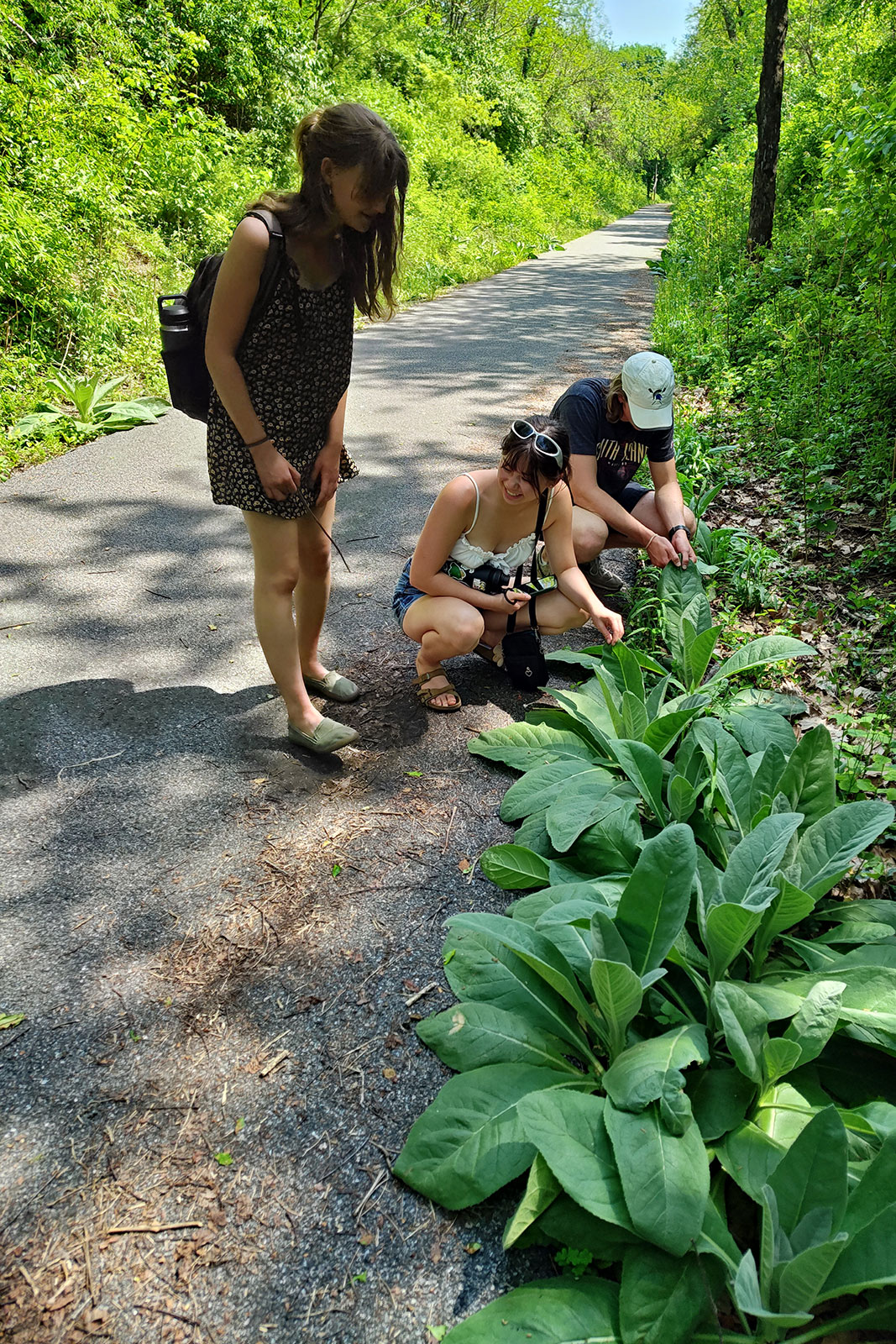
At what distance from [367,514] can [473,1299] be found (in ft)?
13.6

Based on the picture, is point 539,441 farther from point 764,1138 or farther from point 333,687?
point 764,1138

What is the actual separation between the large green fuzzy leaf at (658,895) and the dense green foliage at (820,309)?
2953 mm

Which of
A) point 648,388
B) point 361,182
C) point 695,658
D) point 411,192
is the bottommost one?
point 695,658

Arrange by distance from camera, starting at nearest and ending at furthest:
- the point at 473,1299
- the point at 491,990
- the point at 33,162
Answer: the point at 473,1299, the point at 491,990, the point at 33,162

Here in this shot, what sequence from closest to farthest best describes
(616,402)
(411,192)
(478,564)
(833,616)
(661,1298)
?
(661,1298), (478,564), (616,402), (833,616), (411,192)

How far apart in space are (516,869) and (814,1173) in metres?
1.04

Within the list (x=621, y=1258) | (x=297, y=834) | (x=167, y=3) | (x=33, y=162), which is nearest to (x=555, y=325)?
(x=33, y=162)

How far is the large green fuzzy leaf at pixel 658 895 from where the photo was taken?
1.88 m

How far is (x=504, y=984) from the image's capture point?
204 centimetres

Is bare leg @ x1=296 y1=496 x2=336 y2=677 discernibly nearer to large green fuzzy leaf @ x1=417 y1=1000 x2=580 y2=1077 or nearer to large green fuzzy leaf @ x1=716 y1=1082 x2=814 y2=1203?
large green fuzzy leaf @ x1=417 y1=1000 x2=580 y2=1077

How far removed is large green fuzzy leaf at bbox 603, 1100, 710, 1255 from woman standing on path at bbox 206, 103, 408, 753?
162 centimetres

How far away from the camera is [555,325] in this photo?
10.6 meters

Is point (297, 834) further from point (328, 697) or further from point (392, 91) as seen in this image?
point (392, 91)

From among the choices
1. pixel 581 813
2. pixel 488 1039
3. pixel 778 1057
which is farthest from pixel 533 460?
pixel 778 1057
